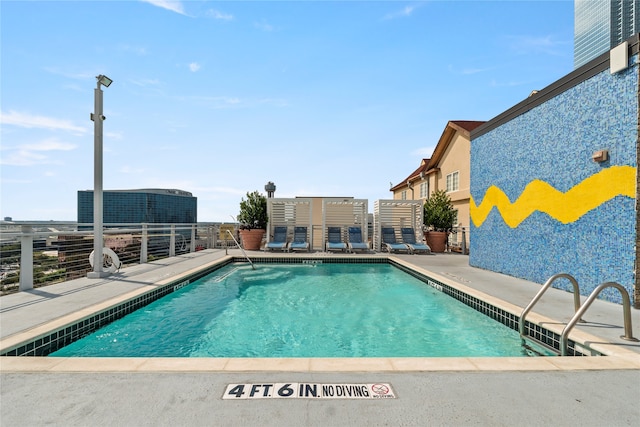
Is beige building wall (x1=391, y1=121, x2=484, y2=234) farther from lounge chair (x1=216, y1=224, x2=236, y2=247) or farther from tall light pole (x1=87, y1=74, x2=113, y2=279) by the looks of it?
tall light pole (x1=87, y1=74, x2=113, y2=279)

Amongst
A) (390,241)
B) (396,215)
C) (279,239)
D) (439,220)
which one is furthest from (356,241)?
(439,220)

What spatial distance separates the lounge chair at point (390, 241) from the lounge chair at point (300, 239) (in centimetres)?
322

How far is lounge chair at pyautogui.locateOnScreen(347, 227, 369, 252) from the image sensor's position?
488 inches

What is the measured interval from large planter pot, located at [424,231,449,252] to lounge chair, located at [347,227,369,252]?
2696mm

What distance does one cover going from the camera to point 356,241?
13180mm

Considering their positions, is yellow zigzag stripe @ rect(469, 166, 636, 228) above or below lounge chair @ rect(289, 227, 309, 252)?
above

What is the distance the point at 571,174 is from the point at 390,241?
8175 mm

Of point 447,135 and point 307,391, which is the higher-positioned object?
point 447,135

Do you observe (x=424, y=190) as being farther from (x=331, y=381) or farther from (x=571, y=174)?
(x=331, y=381)

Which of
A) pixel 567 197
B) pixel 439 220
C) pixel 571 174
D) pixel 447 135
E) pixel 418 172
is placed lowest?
pixel 439 220

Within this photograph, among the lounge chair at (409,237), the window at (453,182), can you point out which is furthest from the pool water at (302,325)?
the window at (453,182)

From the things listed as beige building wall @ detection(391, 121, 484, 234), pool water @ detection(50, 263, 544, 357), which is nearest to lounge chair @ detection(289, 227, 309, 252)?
pool water @ detection(50, 263, 544, 357)

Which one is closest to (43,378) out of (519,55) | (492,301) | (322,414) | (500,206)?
(322,414)

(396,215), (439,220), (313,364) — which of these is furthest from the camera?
(396,215)
